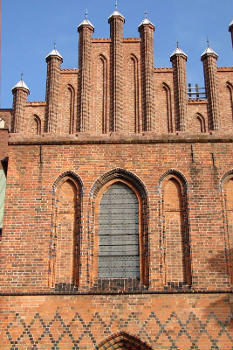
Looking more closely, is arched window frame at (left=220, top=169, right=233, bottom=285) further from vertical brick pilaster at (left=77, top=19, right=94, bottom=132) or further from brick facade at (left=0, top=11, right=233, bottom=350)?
vertical brick pilaster at (left=77, top=19, right=94, bottom=132)

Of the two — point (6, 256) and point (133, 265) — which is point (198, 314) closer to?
point (133, 265)

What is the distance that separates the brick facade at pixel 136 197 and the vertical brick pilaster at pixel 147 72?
32mm

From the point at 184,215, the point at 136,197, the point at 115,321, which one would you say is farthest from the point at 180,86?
the point at 115,321

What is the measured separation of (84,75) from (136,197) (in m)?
3.34

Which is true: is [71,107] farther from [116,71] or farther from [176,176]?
[176,176]

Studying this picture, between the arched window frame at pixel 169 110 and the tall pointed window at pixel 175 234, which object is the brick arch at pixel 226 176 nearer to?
the tall pointed window at pixel 175 234

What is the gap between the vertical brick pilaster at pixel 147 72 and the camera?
14.0m

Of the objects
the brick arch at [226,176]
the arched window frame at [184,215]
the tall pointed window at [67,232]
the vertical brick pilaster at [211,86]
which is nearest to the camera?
the arched window frame at [184,215]

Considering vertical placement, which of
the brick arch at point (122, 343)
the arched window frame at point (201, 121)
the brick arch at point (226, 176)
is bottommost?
the brick arch at point (122, 343)

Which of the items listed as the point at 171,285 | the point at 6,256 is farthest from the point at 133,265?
the point at 6,256

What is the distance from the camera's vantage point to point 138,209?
44.2ft

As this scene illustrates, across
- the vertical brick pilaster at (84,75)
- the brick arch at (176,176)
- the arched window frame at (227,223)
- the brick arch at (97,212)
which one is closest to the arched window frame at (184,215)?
the brick arch at (176,176)

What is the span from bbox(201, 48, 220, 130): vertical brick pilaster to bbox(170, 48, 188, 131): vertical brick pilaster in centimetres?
53

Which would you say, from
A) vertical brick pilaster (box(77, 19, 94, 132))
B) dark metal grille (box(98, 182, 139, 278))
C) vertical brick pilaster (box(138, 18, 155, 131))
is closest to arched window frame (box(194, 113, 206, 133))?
vertical brick pilaster (box(138, 18, 155, 131))
